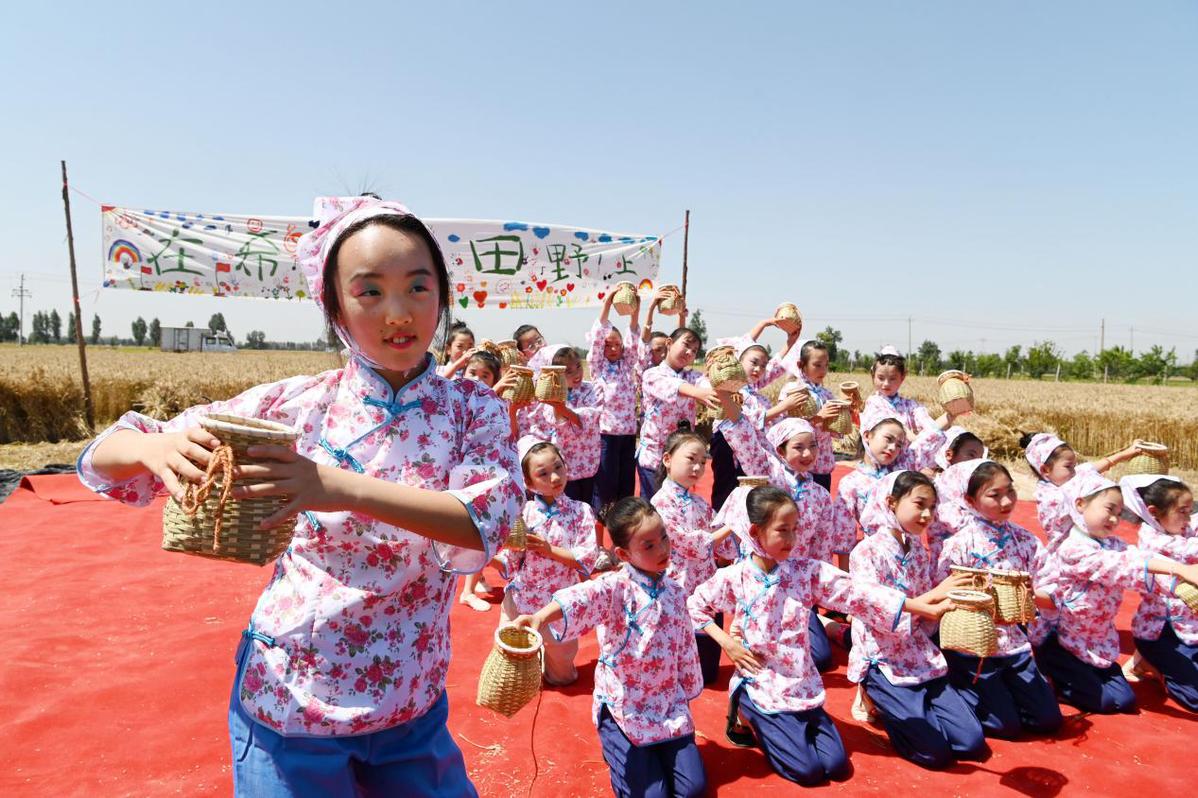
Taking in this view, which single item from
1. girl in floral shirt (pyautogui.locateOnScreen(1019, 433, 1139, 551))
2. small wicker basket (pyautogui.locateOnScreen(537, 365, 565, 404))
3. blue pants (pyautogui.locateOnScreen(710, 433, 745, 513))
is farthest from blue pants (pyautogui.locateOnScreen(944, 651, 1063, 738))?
small wicker basket (pyautogui.locateOnScreen(537, 365, 565, 404))

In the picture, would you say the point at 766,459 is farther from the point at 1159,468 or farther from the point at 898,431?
the point at 1159,468

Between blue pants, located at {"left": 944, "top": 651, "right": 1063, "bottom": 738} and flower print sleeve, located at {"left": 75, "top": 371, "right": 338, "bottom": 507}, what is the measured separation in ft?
12.7

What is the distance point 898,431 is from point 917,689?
79.5 inches

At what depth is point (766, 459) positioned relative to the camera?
17.3 ft

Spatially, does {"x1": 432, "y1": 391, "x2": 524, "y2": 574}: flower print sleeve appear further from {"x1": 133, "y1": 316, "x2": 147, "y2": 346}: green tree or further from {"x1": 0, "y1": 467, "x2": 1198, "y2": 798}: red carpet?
{"x1": 133, "y1": 316, "x2": 147, "y2": 346}: green tree

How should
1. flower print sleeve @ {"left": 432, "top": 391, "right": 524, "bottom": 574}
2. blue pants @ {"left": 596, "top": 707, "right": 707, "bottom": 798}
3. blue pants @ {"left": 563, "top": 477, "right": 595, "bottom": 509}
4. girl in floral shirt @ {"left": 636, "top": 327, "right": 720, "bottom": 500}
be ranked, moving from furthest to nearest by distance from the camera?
blue pants @ {"left": 563, "top": 477, "right": 595, "bottom": 509}, girl in floral shirt @ {"left": 636, "top": 327, "right": 720, "bottom": 500}, blue pants @ {"left": 596, "top": 707, "right": 707, "bottom": 798}, flower print sleeve @ {"left": 432, "top": 391, "right": 524, "bottom": 574}

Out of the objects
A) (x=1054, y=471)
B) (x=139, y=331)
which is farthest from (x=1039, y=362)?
(x=139, y=331)

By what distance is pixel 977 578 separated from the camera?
140 inches

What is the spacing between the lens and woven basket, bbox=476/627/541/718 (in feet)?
7.98

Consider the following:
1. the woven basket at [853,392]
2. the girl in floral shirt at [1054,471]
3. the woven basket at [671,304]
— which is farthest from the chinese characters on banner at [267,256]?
the girl in floral shirt at [1054,471]

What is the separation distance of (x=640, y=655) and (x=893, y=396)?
3.90 m

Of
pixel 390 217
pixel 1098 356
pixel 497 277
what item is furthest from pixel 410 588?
pixel 1098 356

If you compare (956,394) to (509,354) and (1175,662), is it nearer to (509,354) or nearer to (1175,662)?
(1175,662)

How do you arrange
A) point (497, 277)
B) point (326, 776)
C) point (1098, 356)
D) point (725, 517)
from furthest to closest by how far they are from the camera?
point (1098, 356), point (497, 277), point (725, 517), point (326, 776)
